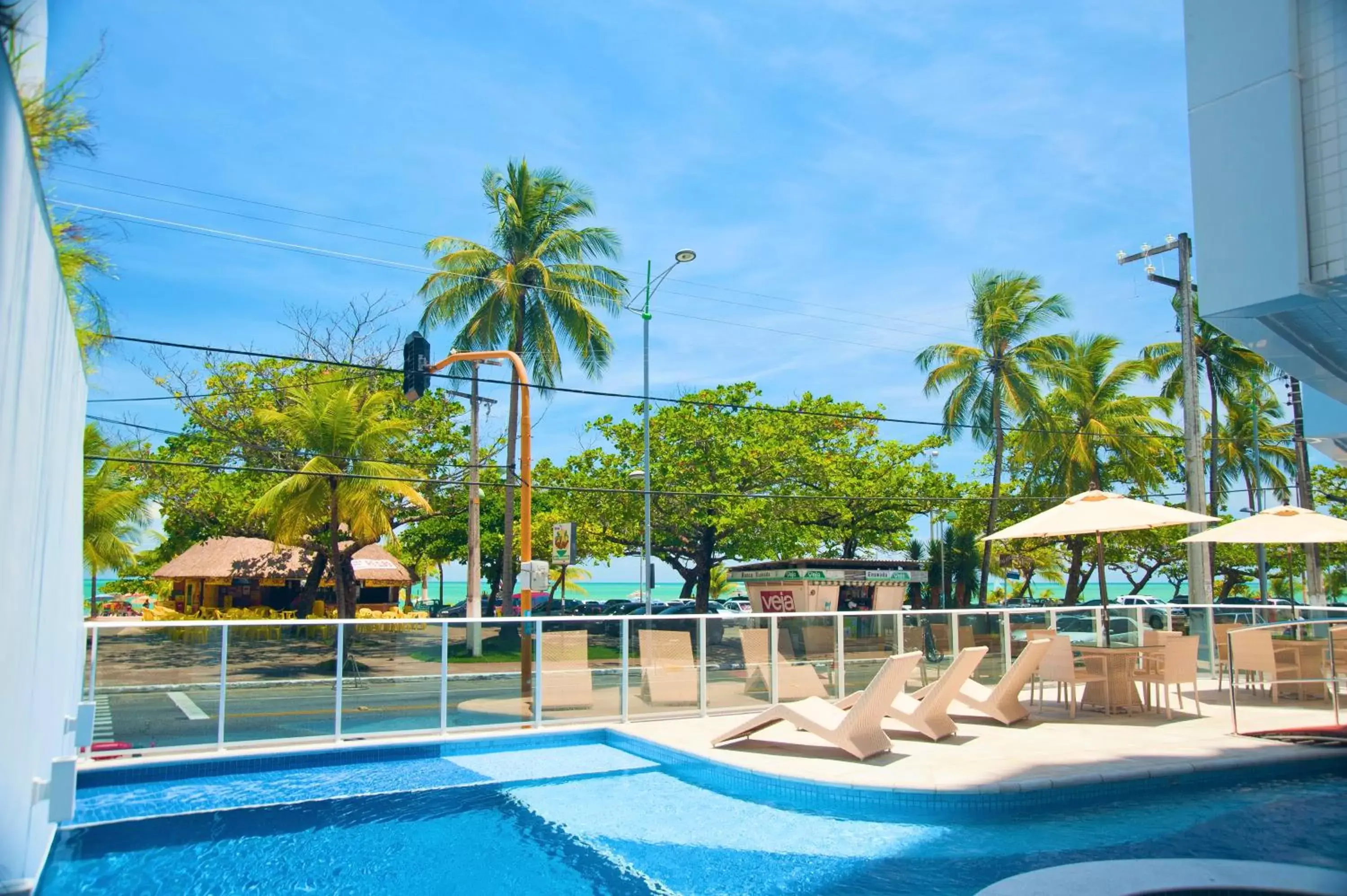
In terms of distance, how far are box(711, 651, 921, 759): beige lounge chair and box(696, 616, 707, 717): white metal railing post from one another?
7.81ft

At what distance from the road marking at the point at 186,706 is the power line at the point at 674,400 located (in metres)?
3.87

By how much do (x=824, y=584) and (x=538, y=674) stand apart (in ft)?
49.4

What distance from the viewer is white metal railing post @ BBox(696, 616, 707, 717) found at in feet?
42.9

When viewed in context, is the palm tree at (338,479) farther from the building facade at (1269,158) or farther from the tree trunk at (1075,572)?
the tree trunk at (1075,572)

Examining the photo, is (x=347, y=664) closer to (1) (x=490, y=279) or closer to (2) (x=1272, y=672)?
(2) (x=1272, y=672)

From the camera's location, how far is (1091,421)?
37.5 metres

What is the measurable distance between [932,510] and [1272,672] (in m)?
25.4

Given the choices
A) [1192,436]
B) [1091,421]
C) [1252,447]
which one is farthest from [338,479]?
[1252,447]

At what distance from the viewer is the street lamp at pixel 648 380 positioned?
81.6ft

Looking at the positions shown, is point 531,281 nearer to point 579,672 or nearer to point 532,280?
point 532,280

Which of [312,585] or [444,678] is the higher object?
[312,585]

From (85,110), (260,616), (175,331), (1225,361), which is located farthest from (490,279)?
(1225,361)

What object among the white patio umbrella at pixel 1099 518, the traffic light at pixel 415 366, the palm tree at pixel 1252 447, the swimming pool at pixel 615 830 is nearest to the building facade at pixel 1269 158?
the swimming pool at pixel 615 830

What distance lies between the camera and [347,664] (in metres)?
11.3
